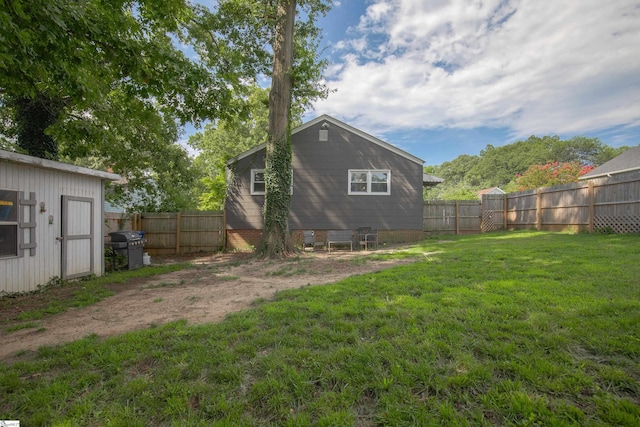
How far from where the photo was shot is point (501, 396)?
7.09 feet

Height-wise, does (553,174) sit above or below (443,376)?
above

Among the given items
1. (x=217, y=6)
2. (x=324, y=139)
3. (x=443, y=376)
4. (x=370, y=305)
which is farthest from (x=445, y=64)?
(x=443, y=376)

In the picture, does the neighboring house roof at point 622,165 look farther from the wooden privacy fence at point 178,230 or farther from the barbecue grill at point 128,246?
the barbecue grill at point 128,246

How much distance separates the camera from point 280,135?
1043 cm

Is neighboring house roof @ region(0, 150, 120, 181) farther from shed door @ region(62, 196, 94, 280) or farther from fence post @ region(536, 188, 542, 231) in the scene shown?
fence post @ region(536, 188, 542, 231)

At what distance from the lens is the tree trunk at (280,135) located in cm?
1027

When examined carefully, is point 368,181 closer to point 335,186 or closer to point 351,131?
point 335,186

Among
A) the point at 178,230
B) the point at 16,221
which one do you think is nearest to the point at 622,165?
the point at 178,230

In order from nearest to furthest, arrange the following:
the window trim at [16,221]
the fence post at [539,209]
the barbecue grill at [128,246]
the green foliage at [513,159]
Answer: the window trim at [16,221] < the barbecue grill at [128,246] < the fence post at [539,209] < the green foliage at [513,159]

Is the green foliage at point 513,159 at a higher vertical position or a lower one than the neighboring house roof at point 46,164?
higher

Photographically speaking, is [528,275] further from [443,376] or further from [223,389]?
[223,389]

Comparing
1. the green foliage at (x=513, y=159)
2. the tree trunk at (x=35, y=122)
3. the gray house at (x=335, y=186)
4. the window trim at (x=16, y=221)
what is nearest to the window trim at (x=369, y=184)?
the gray house at (x=335, y=186)

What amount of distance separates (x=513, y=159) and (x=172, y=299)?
69.7m

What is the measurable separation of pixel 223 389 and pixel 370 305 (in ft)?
7.61
